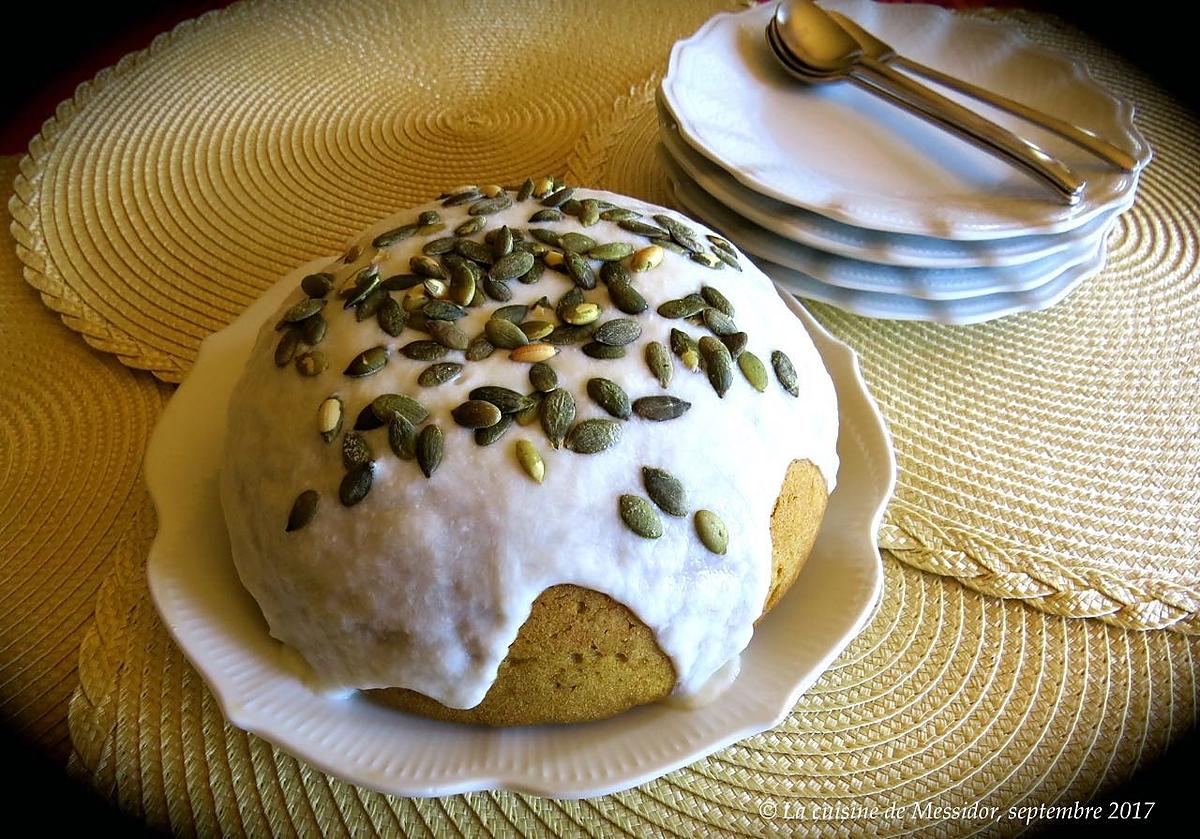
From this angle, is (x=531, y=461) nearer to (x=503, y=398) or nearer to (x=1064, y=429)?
(x=503, y=398)

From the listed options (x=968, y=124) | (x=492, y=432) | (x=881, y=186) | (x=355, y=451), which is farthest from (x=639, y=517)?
(x=968, y=124)

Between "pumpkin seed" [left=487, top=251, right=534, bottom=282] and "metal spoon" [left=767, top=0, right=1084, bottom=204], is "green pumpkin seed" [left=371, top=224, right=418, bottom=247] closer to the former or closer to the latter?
"pumpkin seed" [left=487, top=251, right=534, bottom=282]

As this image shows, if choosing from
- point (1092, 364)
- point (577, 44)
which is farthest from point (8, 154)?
point (1092, 364)

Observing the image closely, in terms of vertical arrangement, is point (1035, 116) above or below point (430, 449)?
above

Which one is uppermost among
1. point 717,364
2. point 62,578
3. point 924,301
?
point 717,364

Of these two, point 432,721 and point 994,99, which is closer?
point 432,721

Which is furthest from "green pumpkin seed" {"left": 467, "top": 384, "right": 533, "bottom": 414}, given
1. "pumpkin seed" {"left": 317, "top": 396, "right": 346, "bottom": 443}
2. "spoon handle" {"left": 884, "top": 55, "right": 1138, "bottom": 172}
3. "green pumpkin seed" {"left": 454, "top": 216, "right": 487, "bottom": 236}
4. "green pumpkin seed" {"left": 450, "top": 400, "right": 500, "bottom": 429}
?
"spoon handle" {"left": 884, "top": 55, "right": 1138, "bottom": 172}

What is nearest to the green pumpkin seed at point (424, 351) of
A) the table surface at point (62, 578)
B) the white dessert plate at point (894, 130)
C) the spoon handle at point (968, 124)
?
the table surface at point (62, 578)
